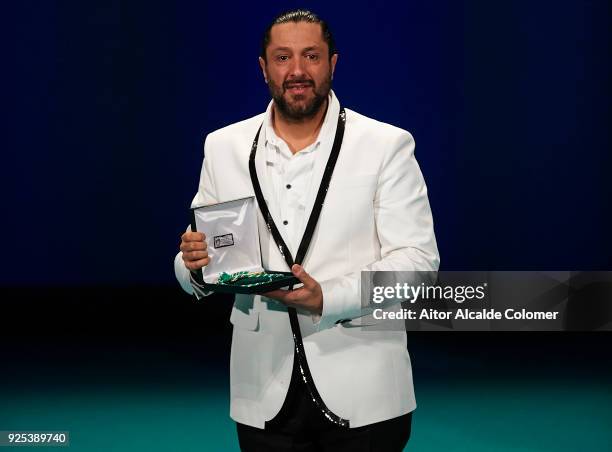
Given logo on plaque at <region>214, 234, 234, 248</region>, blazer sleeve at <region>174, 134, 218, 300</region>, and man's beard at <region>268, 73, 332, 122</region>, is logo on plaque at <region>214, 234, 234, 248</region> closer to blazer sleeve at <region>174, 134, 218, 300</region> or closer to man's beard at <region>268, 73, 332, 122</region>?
blazer sleeve at <region>174, 134, 218, 300</region>

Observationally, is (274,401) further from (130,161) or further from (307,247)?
(130,161)

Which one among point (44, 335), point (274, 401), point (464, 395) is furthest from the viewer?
point (44, 335)

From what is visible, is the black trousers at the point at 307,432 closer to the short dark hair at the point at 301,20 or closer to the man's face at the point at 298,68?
the man's face at the point at 298,68

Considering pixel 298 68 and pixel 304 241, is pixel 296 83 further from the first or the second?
pixel 304 241

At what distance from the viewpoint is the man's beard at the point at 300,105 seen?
6.55 feet

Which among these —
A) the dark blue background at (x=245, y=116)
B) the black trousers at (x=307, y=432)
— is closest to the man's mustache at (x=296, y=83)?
the black trousers at (x=307, y=432)

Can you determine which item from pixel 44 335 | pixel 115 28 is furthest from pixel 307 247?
pixel 44 335

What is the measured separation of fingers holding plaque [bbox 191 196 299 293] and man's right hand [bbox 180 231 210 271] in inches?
1.0

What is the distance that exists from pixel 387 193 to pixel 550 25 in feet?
12.0

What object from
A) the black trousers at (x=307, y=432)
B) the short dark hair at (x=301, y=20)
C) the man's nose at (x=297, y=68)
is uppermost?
the short dark hair at (x=301, y=20)

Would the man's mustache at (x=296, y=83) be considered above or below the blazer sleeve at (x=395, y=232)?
above

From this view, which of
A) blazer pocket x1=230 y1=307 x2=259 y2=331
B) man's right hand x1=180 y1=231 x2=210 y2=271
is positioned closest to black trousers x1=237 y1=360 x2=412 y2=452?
blazer pocket x1=230 y1=307 x2=259 y2=331

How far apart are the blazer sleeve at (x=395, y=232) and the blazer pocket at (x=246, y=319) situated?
148mm

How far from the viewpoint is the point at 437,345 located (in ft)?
17.9
